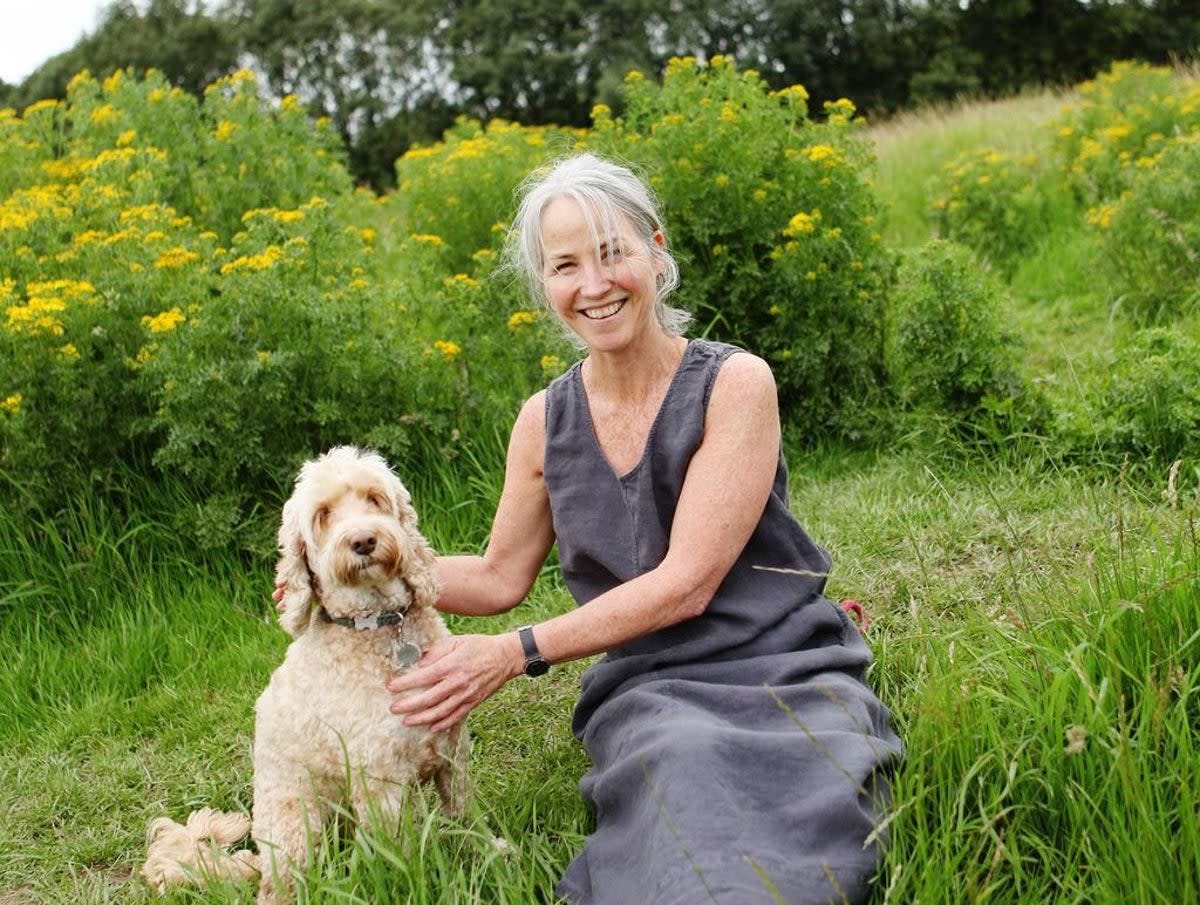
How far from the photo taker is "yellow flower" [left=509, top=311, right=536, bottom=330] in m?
5.20

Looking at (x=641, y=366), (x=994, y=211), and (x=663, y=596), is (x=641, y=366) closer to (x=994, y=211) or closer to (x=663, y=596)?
(x=663, y=596)

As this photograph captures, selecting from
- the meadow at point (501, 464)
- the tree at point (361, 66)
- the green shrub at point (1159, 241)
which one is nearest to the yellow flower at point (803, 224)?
the meadow at point (501, 464)

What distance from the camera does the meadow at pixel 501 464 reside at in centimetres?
257

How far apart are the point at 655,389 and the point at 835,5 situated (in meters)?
29.5

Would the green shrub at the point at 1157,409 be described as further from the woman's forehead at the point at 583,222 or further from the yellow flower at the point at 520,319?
the woman's forehead at the point at 583,222

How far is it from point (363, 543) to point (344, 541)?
4 cm

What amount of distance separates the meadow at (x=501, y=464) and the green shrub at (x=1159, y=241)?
0.02 meters

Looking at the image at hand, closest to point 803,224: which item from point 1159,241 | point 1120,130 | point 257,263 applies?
point 257,263

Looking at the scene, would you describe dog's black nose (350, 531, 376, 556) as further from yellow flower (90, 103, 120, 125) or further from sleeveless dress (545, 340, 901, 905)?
yellow flower (90, 103, 120, 125)

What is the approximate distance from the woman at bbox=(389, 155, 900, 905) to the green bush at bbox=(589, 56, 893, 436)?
2606 millimetres

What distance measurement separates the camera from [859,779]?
2387 millimetres

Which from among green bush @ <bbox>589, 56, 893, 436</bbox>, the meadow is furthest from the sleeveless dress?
green bush @ <bbox>589, 56, 893, 436</bbox>

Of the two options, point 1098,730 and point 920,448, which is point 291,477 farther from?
point 1098,730

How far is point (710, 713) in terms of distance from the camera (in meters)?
2.60
